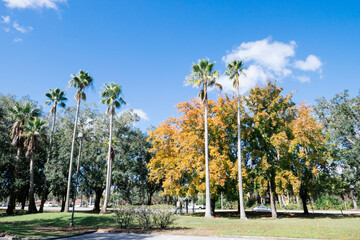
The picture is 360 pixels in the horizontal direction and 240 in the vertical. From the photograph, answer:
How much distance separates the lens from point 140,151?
114 feet

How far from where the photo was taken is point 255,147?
26469mm

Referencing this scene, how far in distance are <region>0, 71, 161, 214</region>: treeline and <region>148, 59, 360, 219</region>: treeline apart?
27.7 ft

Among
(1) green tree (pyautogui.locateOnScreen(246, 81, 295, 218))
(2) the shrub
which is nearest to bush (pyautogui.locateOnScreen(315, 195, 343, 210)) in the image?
(1) green tree (pyautogui.locateOnScreen(246, 81, 295, 218))

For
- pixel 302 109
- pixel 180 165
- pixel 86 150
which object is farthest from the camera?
pixel 86 150

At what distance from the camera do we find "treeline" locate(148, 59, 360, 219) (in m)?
Result: 24.2

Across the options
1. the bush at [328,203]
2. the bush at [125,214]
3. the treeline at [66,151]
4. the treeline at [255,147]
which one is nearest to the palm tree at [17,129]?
the treeline at [66,151]

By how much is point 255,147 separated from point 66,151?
2603 centimetres

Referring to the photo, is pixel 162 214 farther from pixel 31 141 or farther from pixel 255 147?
pixel 31 141

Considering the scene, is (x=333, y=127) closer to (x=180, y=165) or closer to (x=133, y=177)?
(x=180, y=165)

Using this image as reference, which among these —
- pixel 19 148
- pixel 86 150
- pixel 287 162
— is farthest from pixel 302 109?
pixel 19 148

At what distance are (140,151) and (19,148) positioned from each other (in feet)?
53.0

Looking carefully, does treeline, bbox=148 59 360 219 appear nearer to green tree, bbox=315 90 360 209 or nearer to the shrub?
green tree, bbox=315 90 360 209

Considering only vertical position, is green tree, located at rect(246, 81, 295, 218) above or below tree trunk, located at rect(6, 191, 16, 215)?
above

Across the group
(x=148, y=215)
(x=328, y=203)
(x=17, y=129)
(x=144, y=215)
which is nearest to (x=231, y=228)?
(x=148, y=215)
